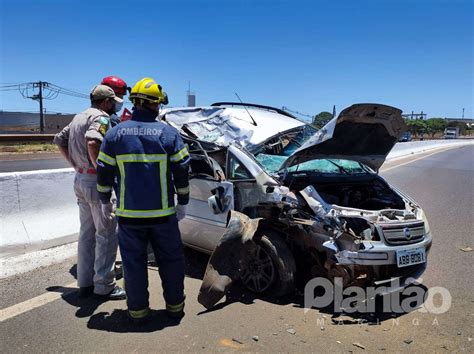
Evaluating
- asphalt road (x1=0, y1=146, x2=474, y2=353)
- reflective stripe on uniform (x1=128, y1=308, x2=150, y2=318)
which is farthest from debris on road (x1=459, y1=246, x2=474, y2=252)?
reflective stripe on uniform (x1=128, y1=308, x2=150, y2=318)

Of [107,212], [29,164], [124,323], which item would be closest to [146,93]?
[107,212]

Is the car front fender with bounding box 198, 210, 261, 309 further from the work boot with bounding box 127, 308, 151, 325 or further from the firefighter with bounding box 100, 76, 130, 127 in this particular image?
the firefighter with bounding box 100, 76, 130, 127

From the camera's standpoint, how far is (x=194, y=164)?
5141mm

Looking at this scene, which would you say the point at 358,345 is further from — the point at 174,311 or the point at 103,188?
the point at 103,188

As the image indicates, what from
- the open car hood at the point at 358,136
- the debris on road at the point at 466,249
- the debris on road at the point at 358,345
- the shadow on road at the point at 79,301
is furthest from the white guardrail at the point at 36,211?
the debris on road at the point at 466,249

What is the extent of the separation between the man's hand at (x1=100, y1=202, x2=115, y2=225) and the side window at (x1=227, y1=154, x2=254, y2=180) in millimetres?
1272

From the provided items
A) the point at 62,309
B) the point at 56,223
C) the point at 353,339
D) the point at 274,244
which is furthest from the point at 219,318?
the point at 56,223

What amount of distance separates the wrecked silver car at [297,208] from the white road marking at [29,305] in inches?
57.4

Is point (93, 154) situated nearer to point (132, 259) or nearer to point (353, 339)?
point (132, 259)

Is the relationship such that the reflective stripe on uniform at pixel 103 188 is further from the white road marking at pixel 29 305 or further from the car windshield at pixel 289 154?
the car windshield at pixel 289 154

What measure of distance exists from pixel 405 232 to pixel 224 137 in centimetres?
237

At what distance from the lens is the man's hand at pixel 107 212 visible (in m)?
3.98

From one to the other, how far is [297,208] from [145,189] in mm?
1448
